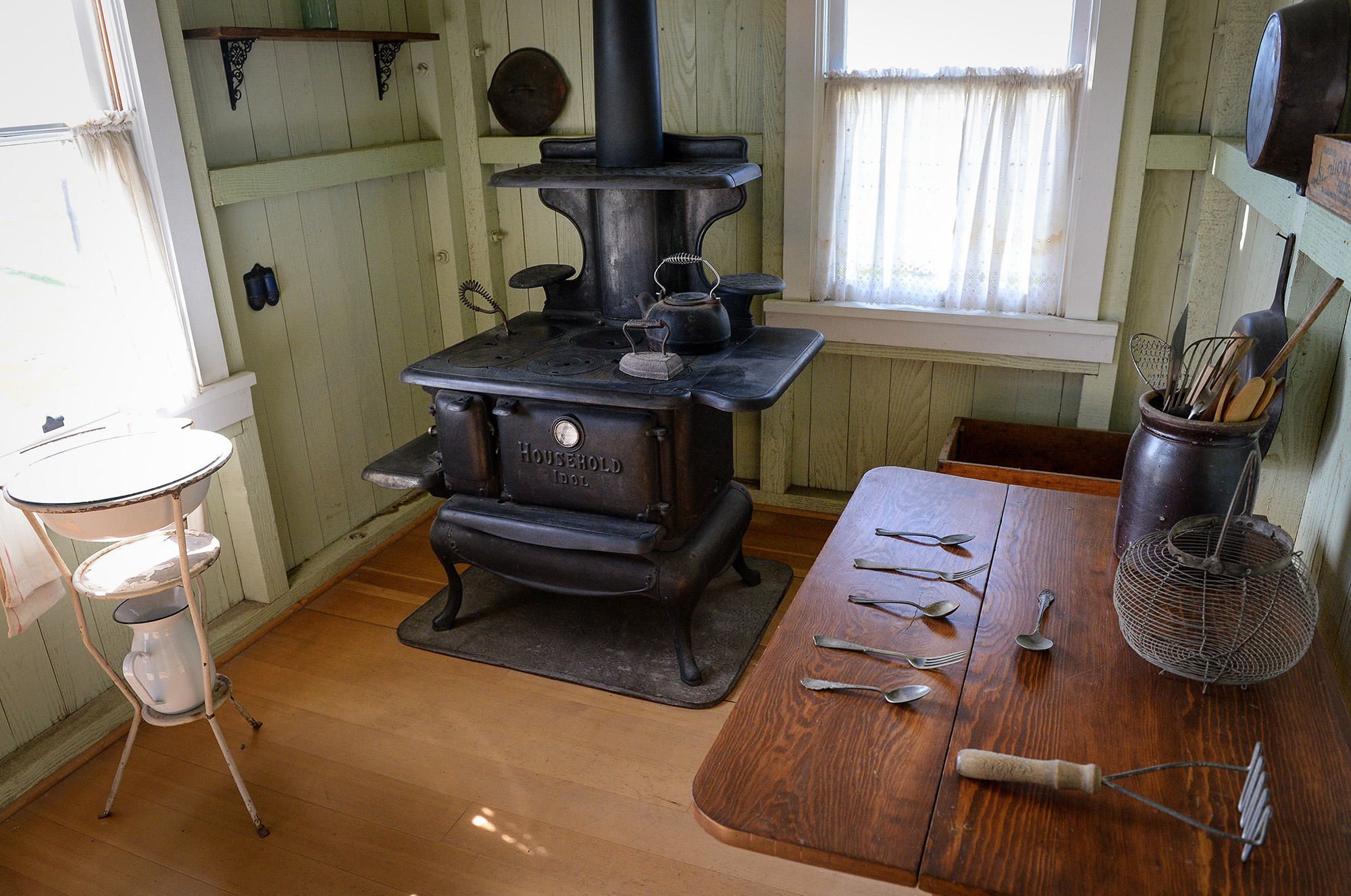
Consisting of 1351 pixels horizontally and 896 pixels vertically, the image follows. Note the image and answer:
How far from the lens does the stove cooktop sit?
2.18 m

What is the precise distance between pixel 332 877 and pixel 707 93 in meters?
2.47

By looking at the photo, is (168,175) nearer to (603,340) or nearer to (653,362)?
(603,340)

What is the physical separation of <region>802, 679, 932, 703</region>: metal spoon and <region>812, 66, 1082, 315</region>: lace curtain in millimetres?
1969

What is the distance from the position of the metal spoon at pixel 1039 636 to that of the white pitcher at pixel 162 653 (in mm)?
1674

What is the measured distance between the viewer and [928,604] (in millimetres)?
1423

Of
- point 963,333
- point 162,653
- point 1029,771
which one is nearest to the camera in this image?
point 1029,771

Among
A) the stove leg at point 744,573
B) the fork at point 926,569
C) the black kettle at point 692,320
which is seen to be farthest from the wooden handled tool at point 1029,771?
the stove leg at point 744,573

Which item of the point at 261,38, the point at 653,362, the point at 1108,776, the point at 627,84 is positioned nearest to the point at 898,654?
the point at 1108,776

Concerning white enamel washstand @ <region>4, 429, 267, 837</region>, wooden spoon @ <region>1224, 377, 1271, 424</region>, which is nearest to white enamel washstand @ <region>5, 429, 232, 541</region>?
white enamel washstand @ <region>4, 429, 267, 837</region>

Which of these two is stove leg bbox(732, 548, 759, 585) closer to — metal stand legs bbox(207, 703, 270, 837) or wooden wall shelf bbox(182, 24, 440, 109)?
metal stand legs bbox(207, 703, 270, 837)

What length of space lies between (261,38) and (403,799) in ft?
6.38

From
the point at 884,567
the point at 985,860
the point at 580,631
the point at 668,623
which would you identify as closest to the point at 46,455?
the point at 580,631

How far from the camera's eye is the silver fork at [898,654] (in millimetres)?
1287

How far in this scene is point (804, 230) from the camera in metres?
3.04
